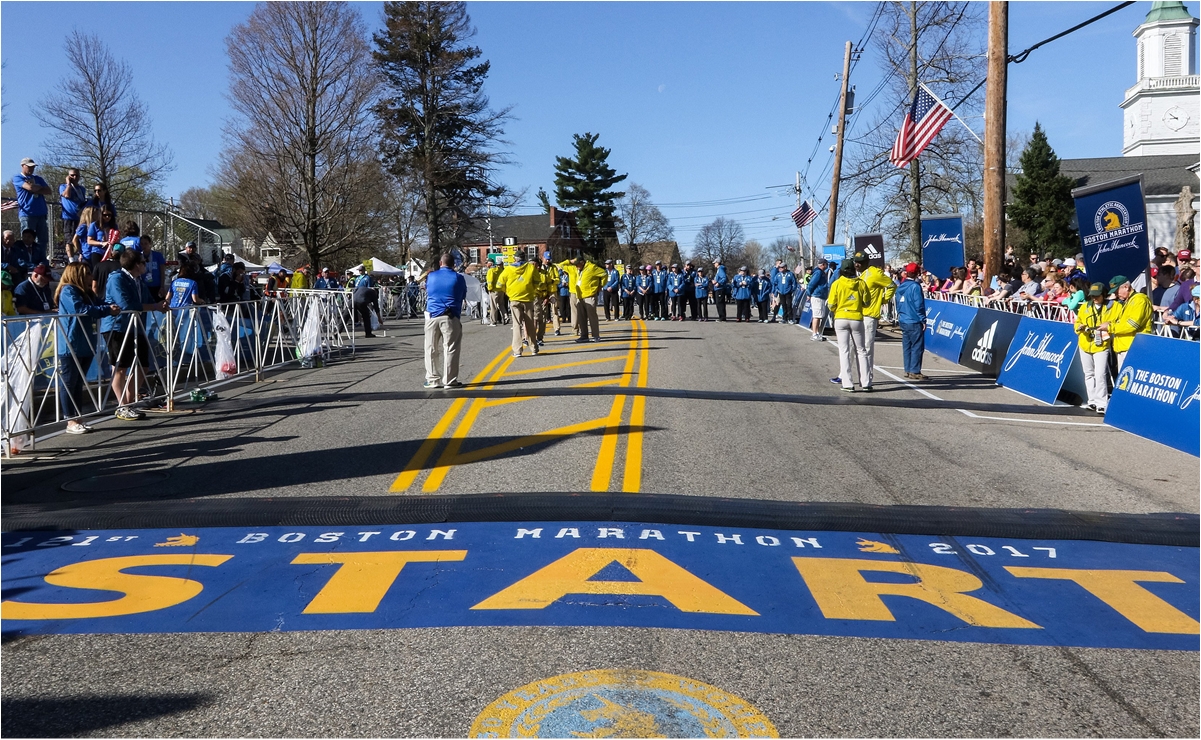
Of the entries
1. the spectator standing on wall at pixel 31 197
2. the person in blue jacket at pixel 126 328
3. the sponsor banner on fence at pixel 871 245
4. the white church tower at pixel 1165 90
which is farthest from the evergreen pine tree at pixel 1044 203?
the person in blue jacket at pixel 126 328

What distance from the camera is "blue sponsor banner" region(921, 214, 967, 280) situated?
26.7m

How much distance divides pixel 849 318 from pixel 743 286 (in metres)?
17.2

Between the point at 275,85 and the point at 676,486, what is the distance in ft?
104

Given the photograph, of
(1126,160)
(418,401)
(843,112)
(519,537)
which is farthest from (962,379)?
(1126,160)

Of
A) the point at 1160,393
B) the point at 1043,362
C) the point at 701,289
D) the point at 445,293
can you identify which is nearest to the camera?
the point at 1160,393

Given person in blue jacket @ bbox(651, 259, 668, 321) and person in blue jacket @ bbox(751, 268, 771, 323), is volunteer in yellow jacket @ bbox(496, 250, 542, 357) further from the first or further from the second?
person in blue jacket @ bbox(751, 268, 771, 323)

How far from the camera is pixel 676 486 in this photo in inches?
311

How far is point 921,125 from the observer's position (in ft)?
75.2

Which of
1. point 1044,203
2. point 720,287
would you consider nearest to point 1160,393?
point 720,287

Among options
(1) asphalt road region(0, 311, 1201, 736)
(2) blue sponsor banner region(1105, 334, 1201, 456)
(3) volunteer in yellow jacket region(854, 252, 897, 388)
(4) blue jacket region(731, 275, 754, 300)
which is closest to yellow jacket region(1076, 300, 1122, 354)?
(2) blue sponsor banner region(1105, 334, 1201, 456)

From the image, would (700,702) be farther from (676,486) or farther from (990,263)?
(990,263)

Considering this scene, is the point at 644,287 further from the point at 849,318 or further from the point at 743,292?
the point at 849,318

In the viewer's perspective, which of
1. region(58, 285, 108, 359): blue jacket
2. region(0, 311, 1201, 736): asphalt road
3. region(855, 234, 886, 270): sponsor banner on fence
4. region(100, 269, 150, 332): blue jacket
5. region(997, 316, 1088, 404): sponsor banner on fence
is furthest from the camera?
region(855, 234, 886, 270): sponsor banner on fence

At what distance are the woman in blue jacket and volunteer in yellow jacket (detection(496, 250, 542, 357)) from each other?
7210 mm
